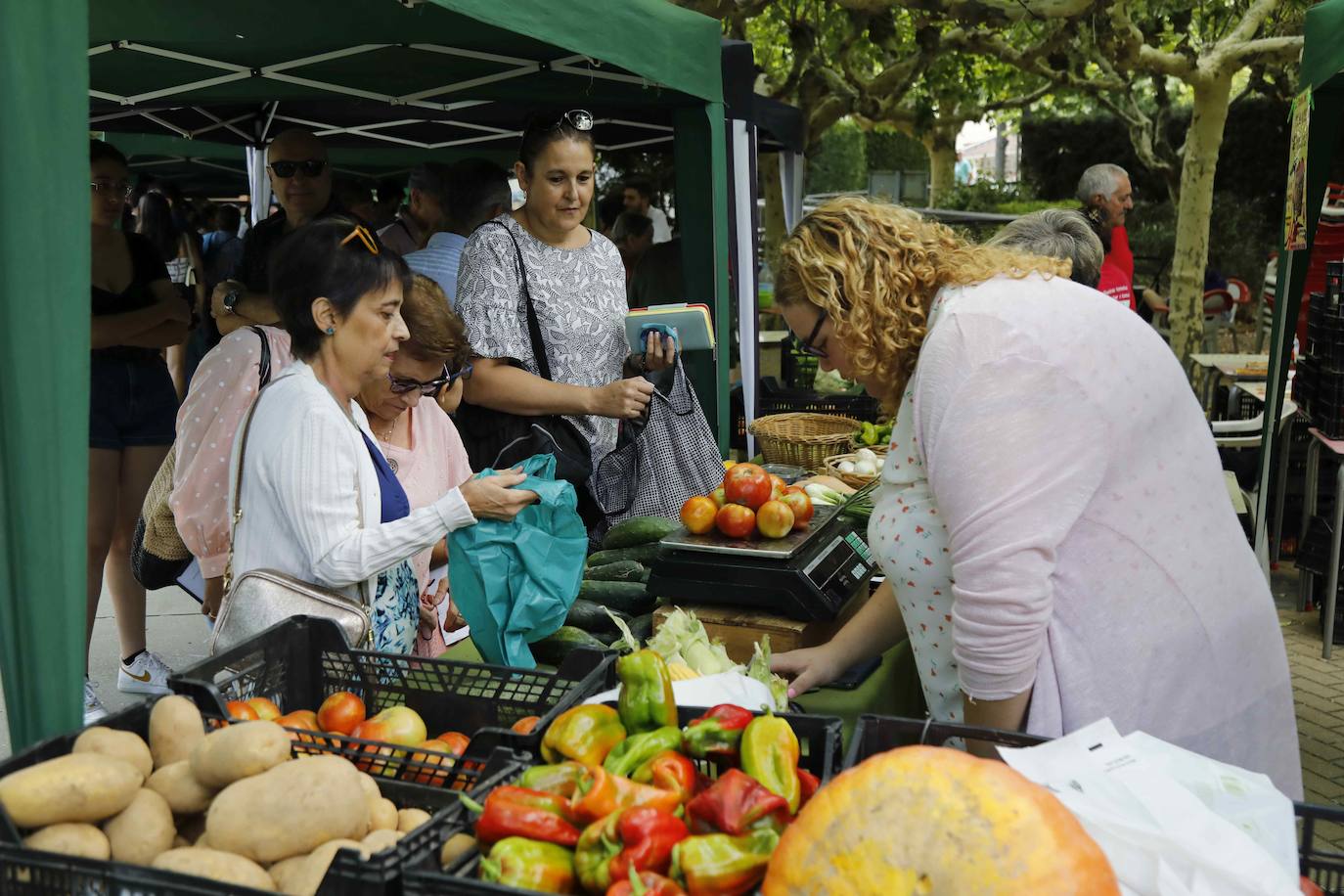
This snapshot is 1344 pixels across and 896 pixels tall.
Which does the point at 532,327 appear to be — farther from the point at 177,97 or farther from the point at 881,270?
the point at 177,97

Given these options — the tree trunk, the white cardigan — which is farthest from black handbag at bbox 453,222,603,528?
the tree trunk

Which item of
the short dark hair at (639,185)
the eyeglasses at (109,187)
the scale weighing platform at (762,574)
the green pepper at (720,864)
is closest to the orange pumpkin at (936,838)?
the green pepper at (720,864)

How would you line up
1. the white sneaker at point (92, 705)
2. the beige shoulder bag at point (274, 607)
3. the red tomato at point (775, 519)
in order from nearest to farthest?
the beige shoulder bag at point (274, 607)
the red tomato at point (775, 519)
the white sneaker at point (92, 705)

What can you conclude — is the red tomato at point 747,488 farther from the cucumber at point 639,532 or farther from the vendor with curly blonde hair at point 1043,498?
the vendor with curly blonde hair at point 1043,498

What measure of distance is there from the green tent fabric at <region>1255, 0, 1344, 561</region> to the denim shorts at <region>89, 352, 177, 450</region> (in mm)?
4902

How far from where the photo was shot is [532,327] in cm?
405

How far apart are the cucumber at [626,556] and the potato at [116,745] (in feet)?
6.16

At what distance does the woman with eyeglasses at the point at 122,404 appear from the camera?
192 inches

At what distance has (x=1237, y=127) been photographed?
2000 centimetres

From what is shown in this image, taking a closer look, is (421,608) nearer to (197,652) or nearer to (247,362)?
(247,362)

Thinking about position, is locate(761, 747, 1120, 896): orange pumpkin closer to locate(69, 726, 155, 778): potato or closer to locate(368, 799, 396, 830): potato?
locate(368, 799, 396, 830): potato

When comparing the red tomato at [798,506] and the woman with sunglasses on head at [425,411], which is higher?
the woman with sunglasses on head at [425,411]

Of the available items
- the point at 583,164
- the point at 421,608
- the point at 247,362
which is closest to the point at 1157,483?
the point at 421,608

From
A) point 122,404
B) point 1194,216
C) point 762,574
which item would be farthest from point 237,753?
point 1194,216
